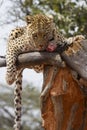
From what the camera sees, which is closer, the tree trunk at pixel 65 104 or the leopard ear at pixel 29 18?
the tree trunk at pixel 65 104

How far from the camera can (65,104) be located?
305cm

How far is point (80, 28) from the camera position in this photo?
6.27 meters

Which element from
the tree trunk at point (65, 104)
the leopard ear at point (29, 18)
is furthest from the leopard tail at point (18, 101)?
the leopard ear at point (29, 18)

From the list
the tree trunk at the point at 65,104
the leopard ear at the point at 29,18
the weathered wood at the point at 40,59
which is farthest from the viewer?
the leopard ear at the point at 29,18

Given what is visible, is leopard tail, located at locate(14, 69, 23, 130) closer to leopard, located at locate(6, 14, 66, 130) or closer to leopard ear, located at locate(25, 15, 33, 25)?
leopard, located at locate(6, 14, 66, 130)

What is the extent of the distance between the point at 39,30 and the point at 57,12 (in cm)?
324

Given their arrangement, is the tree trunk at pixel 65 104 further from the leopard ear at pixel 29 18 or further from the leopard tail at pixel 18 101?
the leopard ear at pixel 29 18

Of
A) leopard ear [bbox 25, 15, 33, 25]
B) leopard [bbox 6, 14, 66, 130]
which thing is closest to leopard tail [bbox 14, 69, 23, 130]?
leopard [bbox 6, 14, 66, 130]

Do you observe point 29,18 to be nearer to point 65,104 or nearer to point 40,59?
point 40,59

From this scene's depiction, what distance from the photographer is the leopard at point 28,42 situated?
301 cm

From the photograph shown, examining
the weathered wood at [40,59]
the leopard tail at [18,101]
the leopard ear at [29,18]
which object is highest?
→ the leopard ear at [29,18]

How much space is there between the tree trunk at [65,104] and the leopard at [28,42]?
0.15 m

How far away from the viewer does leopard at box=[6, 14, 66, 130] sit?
9.87ft

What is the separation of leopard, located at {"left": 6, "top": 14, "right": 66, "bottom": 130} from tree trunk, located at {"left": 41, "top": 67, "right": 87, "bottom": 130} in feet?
0.51
